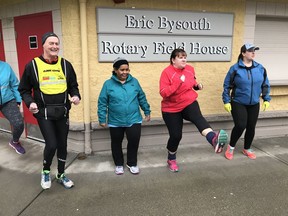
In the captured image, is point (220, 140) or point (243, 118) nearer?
point (220, 140)

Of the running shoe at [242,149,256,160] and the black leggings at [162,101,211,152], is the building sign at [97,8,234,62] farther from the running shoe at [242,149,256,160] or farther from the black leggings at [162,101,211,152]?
the running shoe at [242,149,256,160]

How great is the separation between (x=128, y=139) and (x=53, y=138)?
95 cm

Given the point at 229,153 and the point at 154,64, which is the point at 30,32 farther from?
the point at 229,153

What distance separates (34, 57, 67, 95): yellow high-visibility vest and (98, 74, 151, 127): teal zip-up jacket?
0.61 m

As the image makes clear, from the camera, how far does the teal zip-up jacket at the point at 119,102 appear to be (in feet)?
10.6

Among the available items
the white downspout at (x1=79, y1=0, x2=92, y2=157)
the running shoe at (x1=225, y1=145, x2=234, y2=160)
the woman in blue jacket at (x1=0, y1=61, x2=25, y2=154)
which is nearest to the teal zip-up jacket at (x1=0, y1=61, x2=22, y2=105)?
the woman in blue jacket at (x1=0, y1=61, x2=25, y2=154)

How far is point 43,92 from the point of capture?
272cm

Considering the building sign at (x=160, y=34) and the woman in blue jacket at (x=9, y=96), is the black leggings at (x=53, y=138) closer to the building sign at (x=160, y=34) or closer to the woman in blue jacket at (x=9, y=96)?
the woman in blue jacket at (x=9, y=96)

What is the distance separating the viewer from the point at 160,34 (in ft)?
13.2

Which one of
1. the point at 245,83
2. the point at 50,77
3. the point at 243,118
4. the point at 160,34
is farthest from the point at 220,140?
the point at 160,34

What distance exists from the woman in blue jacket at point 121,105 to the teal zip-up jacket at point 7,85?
1.35 metres

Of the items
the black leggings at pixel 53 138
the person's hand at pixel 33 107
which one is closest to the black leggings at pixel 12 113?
the black leggings at pixel 53 138

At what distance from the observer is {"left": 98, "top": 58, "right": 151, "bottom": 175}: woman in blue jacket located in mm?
3236

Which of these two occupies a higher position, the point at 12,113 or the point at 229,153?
the point at 12,113
